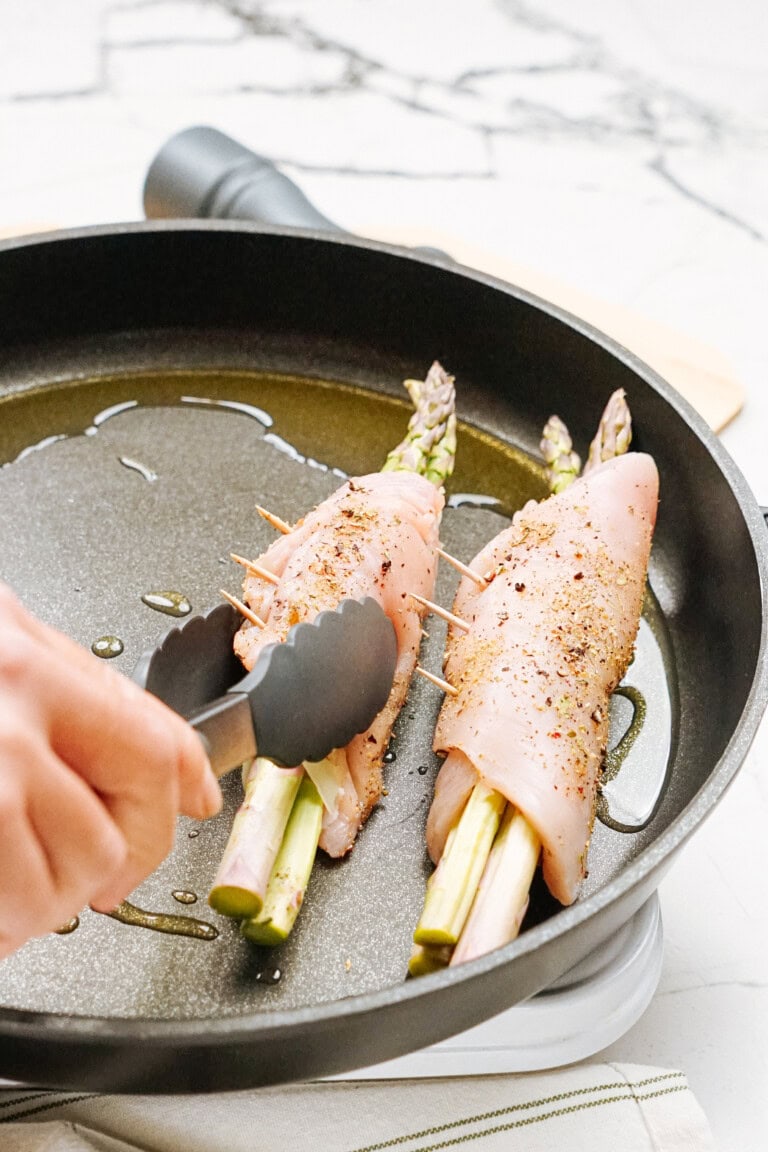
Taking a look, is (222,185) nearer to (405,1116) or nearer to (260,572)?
(260,572)

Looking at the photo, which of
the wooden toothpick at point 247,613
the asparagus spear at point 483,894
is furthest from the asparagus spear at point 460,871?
the wooden toothpick at point 247,613

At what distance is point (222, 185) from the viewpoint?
106 inches

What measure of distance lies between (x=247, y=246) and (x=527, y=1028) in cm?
173

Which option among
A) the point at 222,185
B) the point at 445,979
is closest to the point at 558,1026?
the point at 445,979

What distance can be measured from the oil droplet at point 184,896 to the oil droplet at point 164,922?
0.02 m

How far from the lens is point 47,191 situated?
3.36m

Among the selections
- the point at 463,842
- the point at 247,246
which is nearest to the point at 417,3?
the point at 247,246

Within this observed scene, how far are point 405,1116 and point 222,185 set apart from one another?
2.02 m

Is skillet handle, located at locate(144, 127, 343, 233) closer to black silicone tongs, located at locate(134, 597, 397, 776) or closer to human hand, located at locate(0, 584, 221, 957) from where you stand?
black silicone tongs, located at locate(134, 597, 397, 776)

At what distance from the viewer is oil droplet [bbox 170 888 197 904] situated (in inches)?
67.2

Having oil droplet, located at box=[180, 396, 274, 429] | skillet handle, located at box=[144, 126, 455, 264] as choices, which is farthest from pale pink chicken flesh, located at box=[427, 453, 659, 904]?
skillet handle, located at box=[144, 126, 455, 264]

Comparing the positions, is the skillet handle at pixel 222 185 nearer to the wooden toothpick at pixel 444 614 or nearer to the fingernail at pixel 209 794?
the wooden toothpick at pixel 444 614

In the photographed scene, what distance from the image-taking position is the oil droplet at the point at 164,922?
1.67 meters

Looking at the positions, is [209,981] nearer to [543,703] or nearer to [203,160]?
[543,703]
